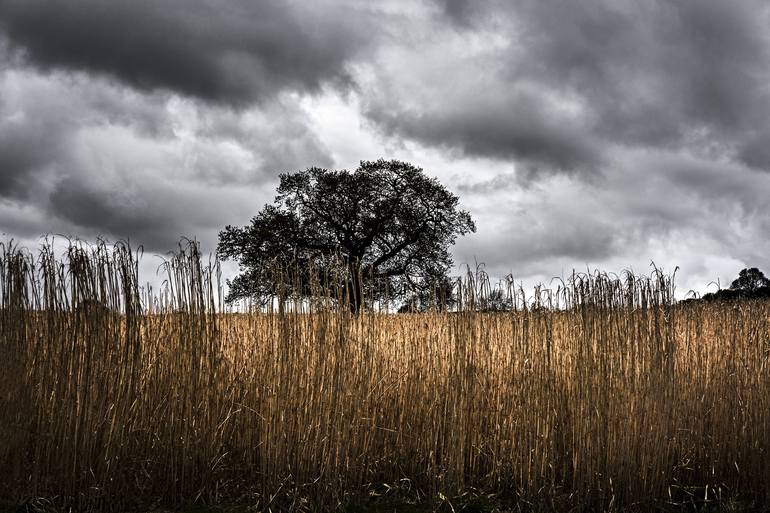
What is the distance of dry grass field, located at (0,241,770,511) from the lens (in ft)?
16.5

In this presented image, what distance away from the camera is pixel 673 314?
18.3 feet

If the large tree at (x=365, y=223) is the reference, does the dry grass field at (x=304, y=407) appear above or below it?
below

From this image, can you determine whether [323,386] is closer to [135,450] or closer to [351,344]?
[351,344]

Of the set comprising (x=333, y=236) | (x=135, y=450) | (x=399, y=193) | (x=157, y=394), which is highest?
(x=399, y=193)

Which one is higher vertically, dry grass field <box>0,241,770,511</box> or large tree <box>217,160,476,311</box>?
large tree <box>217,160,476,311</box>

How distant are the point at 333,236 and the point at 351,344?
15233 mm

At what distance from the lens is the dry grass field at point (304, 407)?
5027 mm

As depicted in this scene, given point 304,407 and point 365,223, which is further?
point 365,223

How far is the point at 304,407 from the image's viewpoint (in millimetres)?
5090

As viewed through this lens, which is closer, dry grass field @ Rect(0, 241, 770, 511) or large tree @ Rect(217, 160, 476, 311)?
dry grass field @ Rect(0, 241, 770, 511)

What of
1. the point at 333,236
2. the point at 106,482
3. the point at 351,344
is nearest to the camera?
the point at 106,482

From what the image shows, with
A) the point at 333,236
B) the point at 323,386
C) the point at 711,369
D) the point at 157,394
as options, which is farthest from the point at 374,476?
the point at 333,236

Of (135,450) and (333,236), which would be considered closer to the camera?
(135,450)

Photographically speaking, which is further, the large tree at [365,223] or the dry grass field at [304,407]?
the large tree at [365,223]
